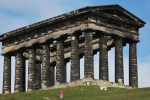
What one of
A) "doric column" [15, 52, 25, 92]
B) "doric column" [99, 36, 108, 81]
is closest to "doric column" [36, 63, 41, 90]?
"doric column" [15, 52, 25, 92]

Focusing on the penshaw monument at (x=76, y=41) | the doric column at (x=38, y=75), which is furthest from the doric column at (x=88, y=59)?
the doric column at (x=38, y=75)

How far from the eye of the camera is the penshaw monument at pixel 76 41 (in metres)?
80.7

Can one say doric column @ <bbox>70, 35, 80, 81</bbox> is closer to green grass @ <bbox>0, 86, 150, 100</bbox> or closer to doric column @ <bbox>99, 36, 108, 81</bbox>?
doric column @ <bbox>99, 36, 108, 81</bbox>

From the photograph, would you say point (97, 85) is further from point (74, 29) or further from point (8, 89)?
point (8, 89)

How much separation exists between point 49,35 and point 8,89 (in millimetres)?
17079

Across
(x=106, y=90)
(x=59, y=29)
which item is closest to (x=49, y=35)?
(x=59, y=29)

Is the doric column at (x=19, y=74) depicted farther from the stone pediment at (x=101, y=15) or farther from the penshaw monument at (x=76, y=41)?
the stone pediment at (x=101, y=15)

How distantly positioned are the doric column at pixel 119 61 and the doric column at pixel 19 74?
22.1 meters

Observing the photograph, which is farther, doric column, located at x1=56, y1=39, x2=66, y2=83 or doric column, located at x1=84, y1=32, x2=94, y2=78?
doric column, located at x1=56, y1=39, x2=66, y2=83

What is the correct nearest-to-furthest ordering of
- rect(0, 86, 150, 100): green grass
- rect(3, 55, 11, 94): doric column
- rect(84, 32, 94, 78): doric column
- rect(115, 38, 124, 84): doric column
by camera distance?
rect(0, 86, 150, 100): green grass < rect(84, 32, 94, 78): doric column < rect(115, 38, 124, 84): doric column < rect(3, 55, 11, 94): doric column

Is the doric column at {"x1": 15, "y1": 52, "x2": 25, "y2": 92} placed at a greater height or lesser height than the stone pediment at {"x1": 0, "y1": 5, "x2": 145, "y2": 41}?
lesser

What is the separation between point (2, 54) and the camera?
326 feet

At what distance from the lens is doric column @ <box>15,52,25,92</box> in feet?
308

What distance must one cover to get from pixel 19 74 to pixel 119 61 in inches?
905
